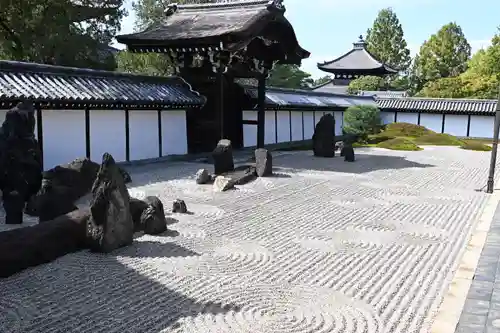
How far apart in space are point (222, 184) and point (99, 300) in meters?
8.80

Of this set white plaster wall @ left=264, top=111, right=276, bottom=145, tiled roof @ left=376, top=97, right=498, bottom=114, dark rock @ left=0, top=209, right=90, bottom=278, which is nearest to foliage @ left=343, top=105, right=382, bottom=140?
tiled roof @ left=376, top=97, right=498, bottom=114

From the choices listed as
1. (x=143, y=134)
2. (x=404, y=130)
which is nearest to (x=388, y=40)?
(x=404, y=130)

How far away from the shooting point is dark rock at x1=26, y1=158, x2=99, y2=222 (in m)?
10.2

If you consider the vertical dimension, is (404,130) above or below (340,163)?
above

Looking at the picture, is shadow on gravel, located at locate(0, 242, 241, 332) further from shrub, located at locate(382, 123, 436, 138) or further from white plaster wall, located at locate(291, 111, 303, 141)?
shrub, located at locate(382, 123, 436, 138)

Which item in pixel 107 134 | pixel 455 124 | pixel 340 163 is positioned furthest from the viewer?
pixel 455 124

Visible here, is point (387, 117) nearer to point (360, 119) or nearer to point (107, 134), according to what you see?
point (360, 119)

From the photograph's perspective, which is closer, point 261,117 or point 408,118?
point 261,117

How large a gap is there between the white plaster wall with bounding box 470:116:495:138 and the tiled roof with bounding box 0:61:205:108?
27385mm

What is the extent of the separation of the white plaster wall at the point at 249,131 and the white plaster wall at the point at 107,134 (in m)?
9.38

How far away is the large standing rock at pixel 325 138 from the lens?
→ 83.4ft

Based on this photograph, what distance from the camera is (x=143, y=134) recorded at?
20.6 metres

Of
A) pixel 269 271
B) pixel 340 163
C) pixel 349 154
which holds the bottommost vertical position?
pixel 340 163

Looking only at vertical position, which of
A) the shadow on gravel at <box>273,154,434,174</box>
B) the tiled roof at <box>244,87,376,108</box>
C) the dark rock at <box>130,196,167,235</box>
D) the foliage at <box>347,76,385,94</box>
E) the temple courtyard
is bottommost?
the shadow on gravel at <box>273,154,434,174</box>
